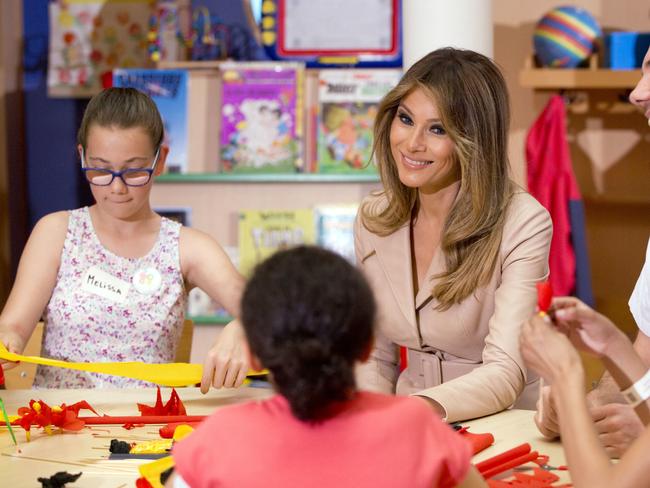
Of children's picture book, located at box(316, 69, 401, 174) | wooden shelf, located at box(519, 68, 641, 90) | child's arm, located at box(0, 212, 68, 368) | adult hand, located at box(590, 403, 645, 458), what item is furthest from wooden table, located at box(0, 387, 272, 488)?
wooden shelf, located at box(519, 68, 641, 90)

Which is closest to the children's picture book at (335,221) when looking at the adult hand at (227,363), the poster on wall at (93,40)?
the poster on wall at (93,40)

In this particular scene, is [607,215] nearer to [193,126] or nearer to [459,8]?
[459,8]

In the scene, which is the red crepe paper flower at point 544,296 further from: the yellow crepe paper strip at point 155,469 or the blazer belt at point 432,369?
the blazer belt at point 432,369

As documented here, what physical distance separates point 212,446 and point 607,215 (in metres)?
3.26

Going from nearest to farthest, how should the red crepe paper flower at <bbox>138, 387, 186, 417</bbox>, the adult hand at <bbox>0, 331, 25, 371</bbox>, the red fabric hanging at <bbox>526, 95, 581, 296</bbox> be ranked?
the red crepe paper flower at <bbox>138, 387, 186, 417</bbox>, the adult hand at <bbox>0, 331, 25, 371</bbox>, the red fabric hanging at <bbox>526, 95, 581, 296</bbox>

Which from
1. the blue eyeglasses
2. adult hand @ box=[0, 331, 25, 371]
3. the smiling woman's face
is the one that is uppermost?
the smiling woman's face

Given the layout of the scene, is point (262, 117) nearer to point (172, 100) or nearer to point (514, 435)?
point (172, 100)

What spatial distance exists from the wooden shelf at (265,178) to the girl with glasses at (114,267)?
4.20 feet

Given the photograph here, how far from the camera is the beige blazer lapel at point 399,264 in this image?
7.02ft

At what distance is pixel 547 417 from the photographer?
1.53 m

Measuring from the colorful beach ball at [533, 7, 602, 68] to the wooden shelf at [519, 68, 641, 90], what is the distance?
0.05 metres

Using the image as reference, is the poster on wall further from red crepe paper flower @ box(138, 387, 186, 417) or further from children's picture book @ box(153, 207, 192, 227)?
red crepe paper flower @ box(138, 387, 186, 417)

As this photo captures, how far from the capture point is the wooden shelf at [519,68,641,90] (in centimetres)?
362

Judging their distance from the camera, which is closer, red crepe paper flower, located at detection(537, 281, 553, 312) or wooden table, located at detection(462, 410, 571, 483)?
red crepe paper flower, located at detection(537, 281, 553, 312)
